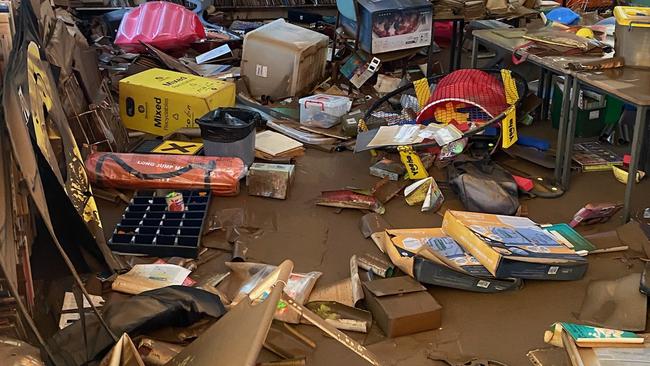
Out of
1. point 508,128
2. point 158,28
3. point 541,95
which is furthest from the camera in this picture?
point 158,28

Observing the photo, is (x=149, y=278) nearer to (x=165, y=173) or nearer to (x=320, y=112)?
(x=165, y=173)

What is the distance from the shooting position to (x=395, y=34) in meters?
4.97

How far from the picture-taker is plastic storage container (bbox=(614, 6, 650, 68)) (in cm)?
344

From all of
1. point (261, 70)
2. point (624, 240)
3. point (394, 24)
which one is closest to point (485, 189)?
point (624, 240)

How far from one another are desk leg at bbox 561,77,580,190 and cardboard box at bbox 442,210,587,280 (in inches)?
31.0

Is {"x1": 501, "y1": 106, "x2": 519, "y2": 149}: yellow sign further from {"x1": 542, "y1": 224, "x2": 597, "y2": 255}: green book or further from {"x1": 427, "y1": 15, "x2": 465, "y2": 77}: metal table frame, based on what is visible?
{"x1": 427, "y1": 15, "x2": 465, "y2": 77}: metal table frame

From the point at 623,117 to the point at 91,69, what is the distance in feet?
10.9

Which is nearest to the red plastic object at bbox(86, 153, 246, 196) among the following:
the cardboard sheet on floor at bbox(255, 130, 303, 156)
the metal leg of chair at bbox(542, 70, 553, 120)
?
the cardboard sheet on floor at bbox(255, 130, 303, 156)

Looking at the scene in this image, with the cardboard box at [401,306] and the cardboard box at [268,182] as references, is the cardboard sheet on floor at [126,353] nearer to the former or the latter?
the cardboard box at [401,306]

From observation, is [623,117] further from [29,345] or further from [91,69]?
[29,345]

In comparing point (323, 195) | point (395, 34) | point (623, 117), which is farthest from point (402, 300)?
point (395, 34)

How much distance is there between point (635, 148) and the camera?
10.1 feet

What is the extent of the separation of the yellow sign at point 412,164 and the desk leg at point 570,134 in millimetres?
732

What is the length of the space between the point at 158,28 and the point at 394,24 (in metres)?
2.14
